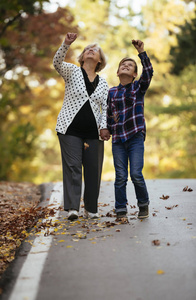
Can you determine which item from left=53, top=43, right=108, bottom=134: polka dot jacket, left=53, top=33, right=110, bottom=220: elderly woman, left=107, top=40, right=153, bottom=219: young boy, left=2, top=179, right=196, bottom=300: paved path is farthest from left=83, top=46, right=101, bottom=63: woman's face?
left=2, top=179, right=196, bottom=300: paved path

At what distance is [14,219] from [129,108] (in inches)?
88.3

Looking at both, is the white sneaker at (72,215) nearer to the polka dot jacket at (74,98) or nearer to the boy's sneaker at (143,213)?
the boy's sneaker at (143,213)

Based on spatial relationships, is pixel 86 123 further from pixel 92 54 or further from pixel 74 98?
pixel 92 54

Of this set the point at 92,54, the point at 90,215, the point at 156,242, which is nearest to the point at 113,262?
the point at 156,242

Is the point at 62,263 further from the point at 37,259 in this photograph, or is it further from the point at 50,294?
the point at 50,294

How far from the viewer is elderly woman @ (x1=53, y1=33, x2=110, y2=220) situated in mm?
6008

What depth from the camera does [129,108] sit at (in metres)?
5.88

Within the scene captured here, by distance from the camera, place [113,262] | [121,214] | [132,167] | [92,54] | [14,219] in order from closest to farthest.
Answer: [113,262]
[132,167]
[121,214]
[92,54]
[14,219]

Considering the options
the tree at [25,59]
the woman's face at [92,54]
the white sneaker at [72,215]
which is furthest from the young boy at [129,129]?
the tree at [25,59]

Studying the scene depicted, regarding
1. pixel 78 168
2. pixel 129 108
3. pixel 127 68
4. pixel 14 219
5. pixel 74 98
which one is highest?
pixel 127 68

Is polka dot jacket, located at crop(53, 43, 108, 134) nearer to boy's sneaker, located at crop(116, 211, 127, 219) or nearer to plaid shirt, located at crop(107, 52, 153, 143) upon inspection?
plaid shirt, located at crop(107, 52, 153, 143)

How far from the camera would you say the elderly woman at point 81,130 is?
6.01 metres

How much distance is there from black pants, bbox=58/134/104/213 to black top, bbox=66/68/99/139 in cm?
7

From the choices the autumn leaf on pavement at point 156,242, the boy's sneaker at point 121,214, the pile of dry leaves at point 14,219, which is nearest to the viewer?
the autumn leaf on pavement at point 156,242
